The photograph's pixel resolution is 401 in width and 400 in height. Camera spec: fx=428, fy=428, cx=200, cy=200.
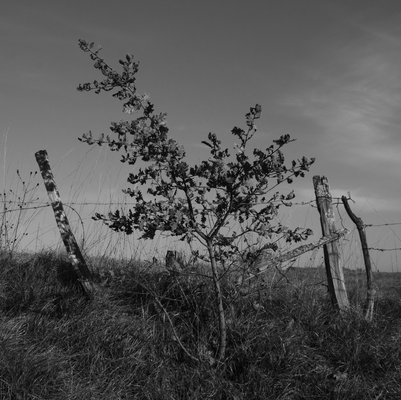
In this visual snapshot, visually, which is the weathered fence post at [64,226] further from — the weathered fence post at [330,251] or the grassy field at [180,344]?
the weathered fence post at [330,251]

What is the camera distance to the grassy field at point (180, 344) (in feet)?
12.9

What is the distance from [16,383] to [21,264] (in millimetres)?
2745

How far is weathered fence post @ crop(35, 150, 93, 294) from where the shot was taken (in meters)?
5.47

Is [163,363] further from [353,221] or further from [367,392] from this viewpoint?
[353,221]

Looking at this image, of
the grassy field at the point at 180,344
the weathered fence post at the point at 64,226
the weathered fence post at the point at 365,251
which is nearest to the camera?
the grassy field at the point at 180,344

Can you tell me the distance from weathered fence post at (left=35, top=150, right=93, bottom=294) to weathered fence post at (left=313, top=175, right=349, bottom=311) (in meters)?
3.19

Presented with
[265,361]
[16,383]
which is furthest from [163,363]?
[16,383]

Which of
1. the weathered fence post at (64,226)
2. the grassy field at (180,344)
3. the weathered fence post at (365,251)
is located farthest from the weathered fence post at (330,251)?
the weathered fence post at (64,226)

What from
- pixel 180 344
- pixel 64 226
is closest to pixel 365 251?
pixel 180 344

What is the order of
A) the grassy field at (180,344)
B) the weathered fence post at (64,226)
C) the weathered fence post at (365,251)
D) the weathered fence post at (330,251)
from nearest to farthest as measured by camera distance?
the grassy field at (180,344), the weathered fence post at (64,226), the weathered fence post at (330,251), the weathered fence post at (365,251)

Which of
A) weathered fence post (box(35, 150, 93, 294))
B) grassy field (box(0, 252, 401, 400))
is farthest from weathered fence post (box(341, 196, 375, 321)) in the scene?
weathered fence post (box(35, 150, 93, 294))

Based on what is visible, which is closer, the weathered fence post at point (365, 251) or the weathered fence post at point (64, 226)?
the weathered fence post at point (64, 226)

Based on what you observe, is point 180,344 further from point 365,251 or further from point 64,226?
point 365,251

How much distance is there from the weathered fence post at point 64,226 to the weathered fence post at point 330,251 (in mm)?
3194
